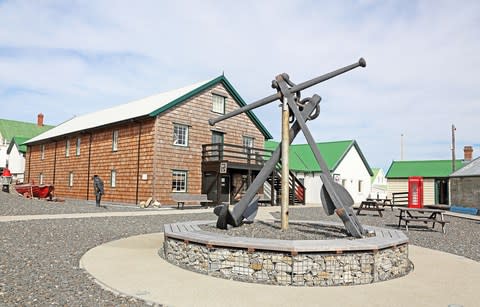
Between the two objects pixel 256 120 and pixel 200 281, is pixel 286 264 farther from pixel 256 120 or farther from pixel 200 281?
pixel 256 120

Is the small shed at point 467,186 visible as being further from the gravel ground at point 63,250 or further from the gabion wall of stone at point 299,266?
the gabion wall of stone at point 299,266

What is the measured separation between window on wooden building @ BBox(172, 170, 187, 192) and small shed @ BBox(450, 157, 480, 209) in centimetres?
1811

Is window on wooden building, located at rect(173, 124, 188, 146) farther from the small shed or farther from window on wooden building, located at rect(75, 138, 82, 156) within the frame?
the small shed

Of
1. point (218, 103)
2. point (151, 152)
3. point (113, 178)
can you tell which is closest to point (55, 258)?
point (151, 152)

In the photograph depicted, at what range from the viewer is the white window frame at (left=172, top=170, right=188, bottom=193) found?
21219 millimetres

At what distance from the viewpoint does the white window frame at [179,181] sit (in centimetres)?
2122

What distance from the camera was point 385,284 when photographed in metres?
5.50

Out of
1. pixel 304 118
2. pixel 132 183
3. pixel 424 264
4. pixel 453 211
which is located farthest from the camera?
pixel 453 211

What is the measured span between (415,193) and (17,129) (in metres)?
47.4

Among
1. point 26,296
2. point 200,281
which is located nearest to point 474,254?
point 200,281

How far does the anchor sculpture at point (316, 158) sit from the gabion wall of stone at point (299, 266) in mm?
1180

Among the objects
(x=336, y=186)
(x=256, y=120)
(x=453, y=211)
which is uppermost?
(x=256, y=120)

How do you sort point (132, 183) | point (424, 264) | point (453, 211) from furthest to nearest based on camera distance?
point (453, 211)
point (132, 183)
point (424, 264)

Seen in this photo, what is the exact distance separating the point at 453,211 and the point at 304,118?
21.4m
